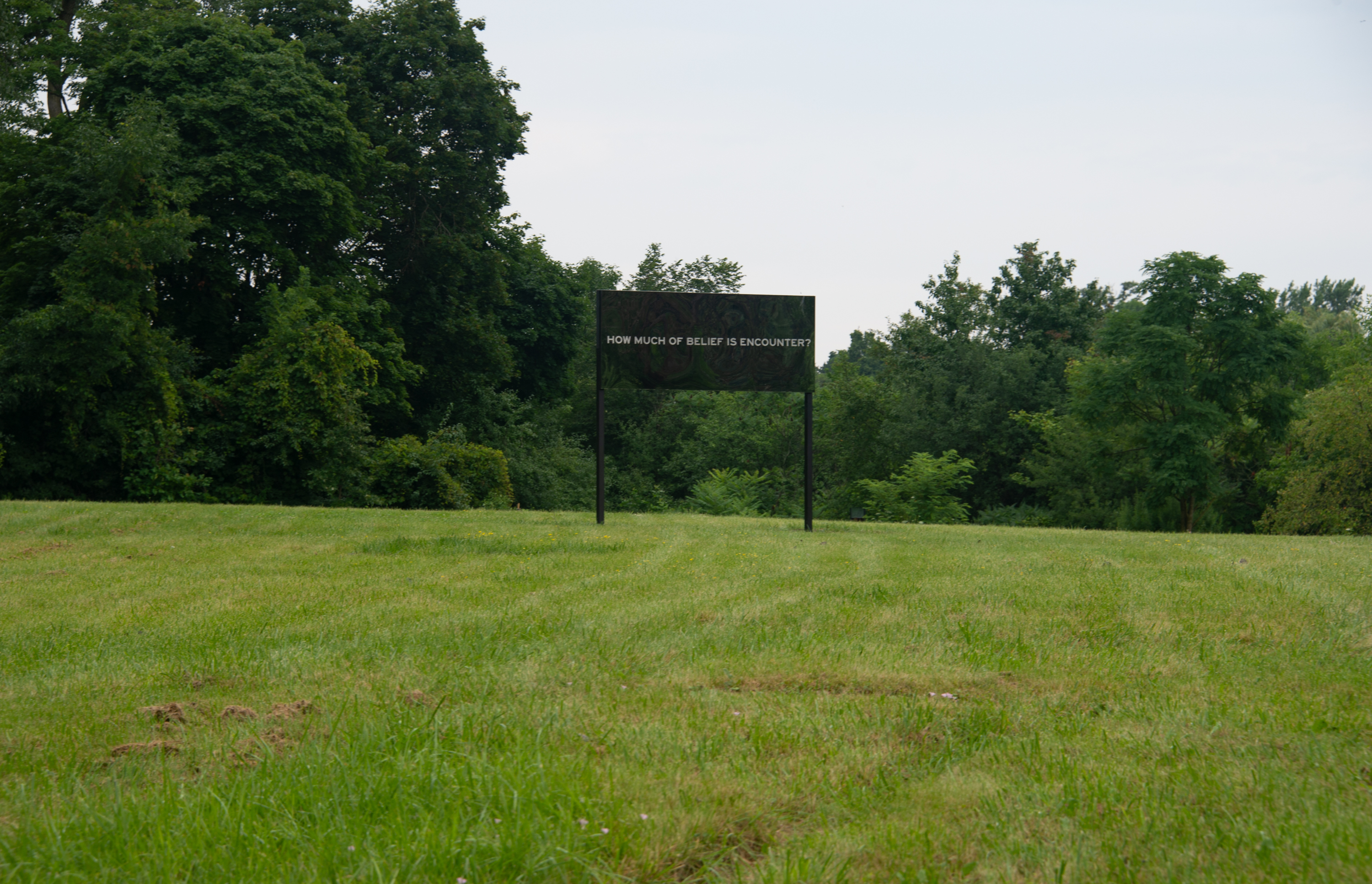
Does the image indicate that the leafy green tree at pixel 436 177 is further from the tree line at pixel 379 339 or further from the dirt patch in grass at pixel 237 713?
the dirt patch in grass at pixel 237 713

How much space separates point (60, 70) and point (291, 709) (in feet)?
105

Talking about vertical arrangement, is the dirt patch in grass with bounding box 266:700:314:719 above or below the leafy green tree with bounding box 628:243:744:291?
below

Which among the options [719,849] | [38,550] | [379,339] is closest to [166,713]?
[719,849]

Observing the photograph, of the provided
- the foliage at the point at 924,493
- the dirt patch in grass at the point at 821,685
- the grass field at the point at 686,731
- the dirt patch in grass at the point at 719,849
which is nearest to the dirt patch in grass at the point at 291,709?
the grass field at the point at 686,731

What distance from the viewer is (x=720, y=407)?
60156mm

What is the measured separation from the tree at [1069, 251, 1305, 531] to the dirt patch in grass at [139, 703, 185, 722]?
1575 inches

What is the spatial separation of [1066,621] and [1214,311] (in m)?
39.5

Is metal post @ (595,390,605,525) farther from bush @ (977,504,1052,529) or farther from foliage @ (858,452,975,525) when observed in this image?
bush @ (977,504,1052,529)

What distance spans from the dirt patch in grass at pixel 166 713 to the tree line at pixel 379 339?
20740mm

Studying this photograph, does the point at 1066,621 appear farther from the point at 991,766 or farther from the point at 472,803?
the point at 472,803

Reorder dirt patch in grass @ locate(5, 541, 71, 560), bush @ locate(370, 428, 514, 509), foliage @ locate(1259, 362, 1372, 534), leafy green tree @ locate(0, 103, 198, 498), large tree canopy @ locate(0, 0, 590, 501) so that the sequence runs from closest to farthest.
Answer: dirt patch in grass @ locate(5, 541, 71, 560)
leafy green tree @ locate(0, 103, 198, 498)
large tree canopy @ locate(0, 0, 590, 501)
bush @ locate(370, 428, 514, 509)
foliage @ locate(1259, 362, 1372, 534)

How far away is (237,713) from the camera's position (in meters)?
4.58

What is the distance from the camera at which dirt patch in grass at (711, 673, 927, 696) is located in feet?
16.5

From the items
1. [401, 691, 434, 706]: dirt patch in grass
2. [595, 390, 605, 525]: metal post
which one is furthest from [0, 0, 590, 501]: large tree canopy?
[401, 691, 434, 706]: dirt patch in grass
